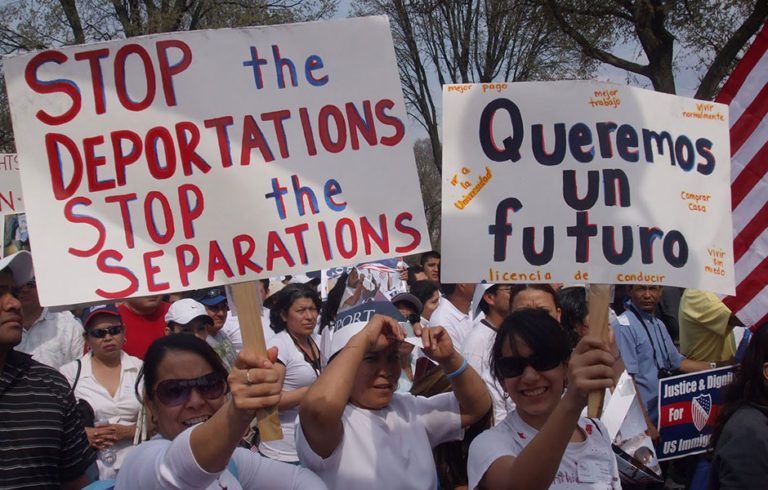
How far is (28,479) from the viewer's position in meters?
2.97

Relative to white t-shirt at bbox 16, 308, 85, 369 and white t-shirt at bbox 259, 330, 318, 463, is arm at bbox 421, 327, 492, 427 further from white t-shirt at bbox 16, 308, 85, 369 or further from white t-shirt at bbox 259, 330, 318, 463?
white t-shirt at bbox 16, 308, 85, 369

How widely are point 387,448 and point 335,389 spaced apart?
421mm

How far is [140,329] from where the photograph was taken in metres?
5.98

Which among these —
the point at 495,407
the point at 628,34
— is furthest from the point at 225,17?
the point at 495,407

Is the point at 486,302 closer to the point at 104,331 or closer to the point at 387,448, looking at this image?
the point at 104,331

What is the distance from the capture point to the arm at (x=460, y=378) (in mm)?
2891

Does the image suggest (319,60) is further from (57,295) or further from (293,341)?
(293,341)

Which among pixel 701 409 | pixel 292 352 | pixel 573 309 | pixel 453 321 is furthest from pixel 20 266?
pixel 701 409

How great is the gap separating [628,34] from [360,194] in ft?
39.6

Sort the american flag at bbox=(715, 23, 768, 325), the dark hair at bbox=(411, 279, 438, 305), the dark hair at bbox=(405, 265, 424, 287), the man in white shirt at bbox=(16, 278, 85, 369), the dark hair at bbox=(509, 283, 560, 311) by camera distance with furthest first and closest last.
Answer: the dark hair at bbox=(405, 265, 424, 287) → the dark hair at bbox=(411, 279, 438, 305) → the man in white shirt at bbox=(16, 278, 85, 369) → the dark hair at bbox=(509, 283, 560, 311) → the american flag at bbox=(715, 23, 768, 325)

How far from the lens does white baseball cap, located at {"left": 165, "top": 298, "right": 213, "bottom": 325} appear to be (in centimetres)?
577

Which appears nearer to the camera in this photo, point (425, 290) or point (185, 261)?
point (185, 261)

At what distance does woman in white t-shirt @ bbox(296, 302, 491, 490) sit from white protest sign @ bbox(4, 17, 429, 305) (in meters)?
0.36

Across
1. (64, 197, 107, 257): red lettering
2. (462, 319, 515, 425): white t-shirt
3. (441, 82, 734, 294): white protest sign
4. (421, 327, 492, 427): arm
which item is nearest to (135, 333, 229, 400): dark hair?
(64, 197, 107, 257): red lettering
